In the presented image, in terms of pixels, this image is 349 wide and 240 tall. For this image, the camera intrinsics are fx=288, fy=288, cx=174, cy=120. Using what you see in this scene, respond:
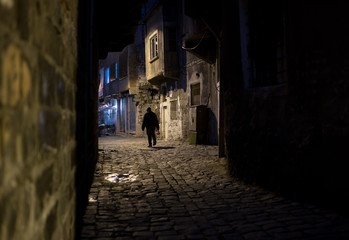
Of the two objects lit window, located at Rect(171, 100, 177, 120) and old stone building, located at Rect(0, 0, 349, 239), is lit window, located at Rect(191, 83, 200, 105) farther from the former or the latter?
old stone building, located at Rect(0, 0, 349, 239)

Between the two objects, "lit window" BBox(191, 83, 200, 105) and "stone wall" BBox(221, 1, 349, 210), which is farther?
"lit window" BBox(191, 83, 200, 105)

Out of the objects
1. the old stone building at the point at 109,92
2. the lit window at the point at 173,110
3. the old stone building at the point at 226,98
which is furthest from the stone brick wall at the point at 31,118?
the old stone building at the point at 109,92

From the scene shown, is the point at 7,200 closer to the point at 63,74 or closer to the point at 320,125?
the point at 63,74

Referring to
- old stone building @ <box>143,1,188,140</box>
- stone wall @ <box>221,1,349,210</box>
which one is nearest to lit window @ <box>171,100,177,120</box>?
old stone building @ <box>143,1,188,140</box>

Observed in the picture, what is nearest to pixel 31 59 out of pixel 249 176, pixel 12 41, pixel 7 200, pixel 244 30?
pixel 12 41

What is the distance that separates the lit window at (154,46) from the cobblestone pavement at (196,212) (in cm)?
1248

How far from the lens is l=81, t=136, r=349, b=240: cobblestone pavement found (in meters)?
3.11

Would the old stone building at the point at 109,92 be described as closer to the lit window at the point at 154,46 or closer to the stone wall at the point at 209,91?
the lit window at the point at 154,46

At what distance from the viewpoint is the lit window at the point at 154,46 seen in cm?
1741

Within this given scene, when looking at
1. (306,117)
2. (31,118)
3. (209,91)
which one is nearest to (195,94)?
(209,91)

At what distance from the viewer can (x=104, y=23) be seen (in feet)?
24.7

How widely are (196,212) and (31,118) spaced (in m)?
3.07

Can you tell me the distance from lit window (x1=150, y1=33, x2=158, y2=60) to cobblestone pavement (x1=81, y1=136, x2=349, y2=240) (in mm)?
12475

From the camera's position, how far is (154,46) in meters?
17.6
